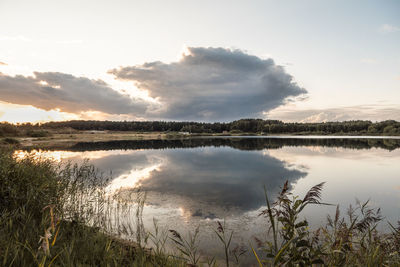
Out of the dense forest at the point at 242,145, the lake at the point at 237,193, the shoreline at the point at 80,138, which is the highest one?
the shoreline at the point at 80,138

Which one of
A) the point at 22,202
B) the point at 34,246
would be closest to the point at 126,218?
the point at 22,202

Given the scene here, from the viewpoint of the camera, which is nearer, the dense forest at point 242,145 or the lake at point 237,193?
the lake at point 237,193

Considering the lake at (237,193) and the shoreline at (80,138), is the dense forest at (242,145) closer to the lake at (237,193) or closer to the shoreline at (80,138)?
the shoreline at (80,138)

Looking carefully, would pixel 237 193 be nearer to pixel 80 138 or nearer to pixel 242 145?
pixel 242 145

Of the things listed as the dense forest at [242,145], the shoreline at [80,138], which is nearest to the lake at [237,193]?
the dense forest at [242,145]

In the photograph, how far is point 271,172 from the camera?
25.0m

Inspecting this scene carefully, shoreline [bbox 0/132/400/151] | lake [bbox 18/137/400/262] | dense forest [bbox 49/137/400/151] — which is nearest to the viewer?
lake [bbox 18/137/400/262]

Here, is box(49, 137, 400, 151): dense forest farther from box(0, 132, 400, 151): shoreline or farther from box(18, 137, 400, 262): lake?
box(18, 137, 400, 262): lake

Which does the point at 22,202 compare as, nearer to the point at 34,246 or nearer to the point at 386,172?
the point at 34,246

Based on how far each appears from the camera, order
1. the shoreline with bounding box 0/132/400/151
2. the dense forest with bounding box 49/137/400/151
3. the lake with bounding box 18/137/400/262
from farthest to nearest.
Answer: the shoreline with bounding box 0/132/400/151
the dense forest with bounding box 49/137/400/151
the lake with bounding box 18/137/400/262

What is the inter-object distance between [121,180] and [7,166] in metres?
11.3

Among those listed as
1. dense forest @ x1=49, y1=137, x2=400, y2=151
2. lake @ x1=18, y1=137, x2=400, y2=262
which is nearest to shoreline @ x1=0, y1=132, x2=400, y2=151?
dense forest @ x1=49, y1=137, x2=400, y2=151

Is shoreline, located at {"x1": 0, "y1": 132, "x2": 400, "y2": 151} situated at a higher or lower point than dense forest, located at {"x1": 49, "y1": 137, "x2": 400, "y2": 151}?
higher

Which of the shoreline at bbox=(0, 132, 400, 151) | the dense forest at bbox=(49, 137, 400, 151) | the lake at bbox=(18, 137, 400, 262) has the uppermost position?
the shoreline at bbox=(0, 132, 400, 151)
